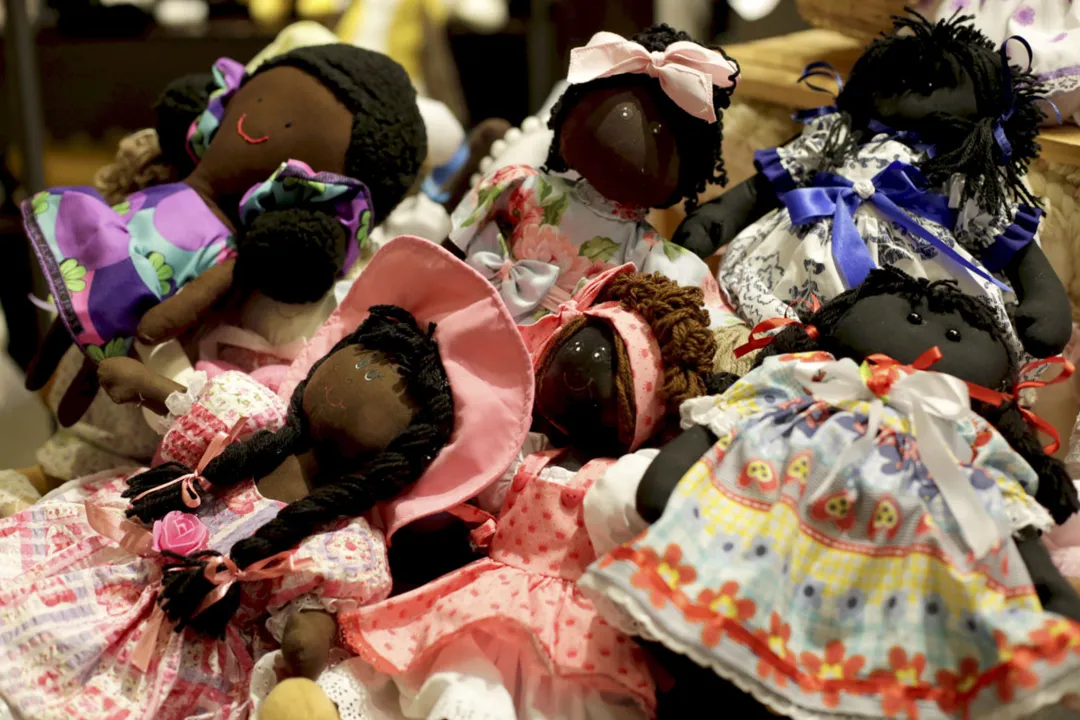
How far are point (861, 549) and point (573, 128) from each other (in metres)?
0.54

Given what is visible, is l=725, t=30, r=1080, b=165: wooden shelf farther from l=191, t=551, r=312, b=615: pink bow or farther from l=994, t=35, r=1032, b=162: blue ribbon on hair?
l=191, t=551, r=312, b=615: pink bow

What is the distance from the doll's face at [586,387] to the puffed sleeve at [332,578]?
217mm

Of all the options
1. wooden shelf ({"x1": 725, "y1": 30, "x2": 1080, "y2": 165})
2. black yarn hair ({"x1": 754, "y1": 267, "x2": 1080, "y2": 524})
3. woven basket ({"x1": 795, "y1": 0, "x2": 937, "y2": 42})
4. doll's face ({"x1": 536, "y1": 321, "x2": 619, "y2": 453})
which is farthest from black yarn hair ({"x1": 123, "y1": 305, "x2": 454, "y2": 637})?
woven basket ({"x1": 795, "y1": 0, "x2": 937, "y2": 42})

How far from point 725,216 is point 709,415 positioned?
40 centimetres

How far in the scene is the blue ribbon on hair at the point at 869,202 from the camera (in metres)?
1.05

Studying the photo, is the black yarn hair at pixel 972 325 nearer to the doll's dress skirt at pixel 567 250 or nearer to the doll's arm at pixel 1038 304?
the doll's arm at pixel 1038 304

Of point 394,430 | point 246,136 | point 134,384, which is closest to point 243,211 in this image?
point 246,136

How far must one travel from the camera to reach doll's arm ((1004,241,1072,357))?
0.95 metres

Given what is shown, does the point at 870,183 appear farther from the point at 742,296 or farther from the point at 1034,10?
the point at 1034,10

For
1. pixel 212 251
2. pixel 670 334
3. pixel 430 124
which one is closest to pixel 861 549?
pixel 670 334

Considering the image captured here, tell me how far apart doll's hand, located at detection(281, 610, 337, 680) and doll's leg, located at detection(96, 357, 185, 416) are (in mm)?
276

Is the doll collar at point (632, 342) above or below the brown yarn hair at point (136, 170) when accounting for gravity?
below

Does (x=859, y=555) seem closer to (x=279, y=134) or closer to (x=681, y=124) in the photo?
(x=681, y=124)

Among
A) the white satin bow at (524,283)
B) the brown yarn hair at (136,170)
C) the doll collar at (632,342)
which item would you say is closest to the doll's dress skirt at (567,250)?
the white satin bow at (524,283)
